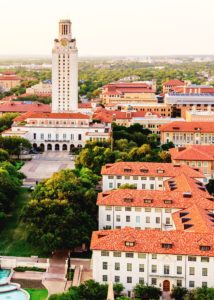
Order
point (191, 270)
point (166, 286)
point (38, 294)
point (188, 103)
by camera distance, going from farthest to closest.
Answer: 1. point (188, 103)
2. point (38, 294)
3. point (166, 286)
4. point (191, 270)

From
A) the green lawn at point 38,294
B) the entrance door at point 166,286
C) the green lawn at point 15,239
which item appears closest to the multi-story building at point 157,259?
the entrance door at point 166,286

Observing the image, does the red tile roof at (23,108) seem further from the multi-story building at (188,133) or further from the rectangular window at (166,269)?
the rectangular window at (166,269)

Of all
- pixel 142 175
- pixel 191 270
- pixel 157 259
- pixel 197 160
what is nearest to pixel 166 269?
pixel 157 259

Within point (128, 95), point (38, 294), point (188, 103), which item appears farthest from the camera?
point (128, 95)

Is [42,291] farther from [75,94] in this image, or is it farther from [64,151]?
[75,94]

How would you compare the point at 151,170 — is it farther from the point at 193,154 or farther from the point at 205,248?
the point at 205,248

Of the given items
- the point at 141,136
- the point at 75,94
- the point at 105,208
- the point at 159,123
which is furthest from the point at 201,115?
the point at 105,208
